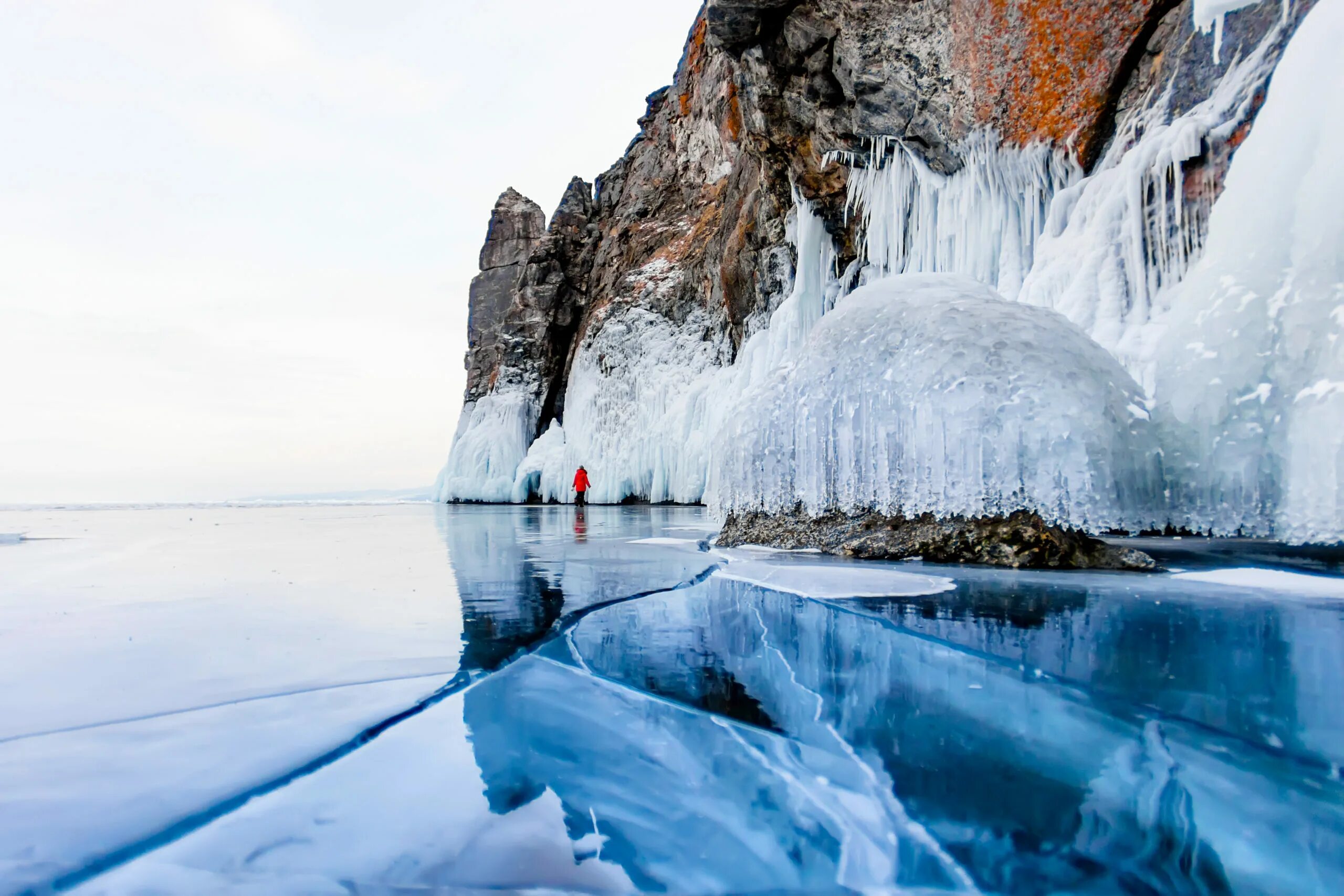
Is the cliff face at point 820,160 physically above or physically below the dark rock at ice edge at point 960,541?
above

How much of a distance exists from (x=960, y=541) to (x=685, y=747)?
2.54 meters

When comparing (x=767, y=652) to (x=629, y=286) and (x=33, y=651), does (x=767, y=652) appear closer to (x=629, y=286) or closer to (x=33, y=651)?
(x=33, y=651)

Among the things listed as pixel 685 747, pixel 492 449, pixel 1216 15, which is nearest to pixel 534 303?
pixel 492 449

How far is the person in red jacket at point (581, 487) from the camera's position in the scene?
15.4 metres

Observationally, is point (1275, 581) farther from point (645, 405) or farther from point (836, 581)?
point (645, 405)

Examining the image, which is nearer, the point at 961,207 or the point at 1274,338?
the point at 1274,338

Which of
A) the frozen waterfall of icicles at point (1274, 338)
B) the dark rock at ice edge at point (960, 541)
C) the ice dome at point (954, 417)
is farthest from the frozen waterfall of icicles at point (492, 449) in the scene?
the frozen waterfall of icicles at point (1274, 338)

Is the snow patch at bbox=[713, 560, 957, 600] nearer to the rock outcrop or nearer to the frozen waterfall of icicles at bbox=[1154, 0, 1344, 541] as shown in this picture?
the frozen waterfall of icicles at bbox=[1154, 0, 1344, 541]

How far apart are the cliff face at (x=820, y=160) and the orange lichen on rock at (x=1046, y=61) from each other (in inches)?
0.6

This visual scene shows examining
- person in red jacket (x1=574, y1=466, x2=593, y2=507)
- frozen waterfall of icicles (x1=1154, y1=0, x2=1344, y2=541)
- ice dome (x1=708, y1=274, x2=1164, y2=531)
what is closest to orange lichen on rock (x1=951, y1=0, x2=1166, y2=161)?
frozen waterfall of icicles (x1=1154, y1=0, x2=1344, y2=541)

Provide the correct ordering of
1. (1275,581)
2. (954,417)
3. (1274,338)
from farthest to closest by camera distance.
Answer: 1. (954,417)
2. (1274,338)
3. (1275,581)

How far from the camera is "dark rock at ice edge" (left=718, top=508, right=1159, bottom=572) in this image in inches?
110

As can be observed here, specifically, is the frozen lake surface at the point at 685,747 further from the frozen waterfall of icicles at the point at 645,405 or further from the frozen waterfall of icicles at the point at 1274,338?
the frozen waterfall of icicles at the point at 645,405

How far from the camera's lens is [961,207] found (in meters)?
6.87
